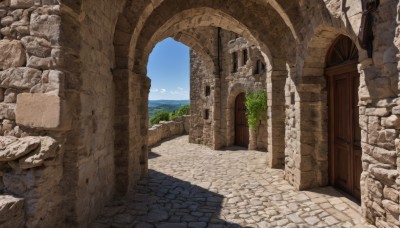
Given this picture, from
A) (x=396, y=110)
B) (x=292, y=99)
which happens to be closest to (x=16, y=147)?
(x=396, y=110)

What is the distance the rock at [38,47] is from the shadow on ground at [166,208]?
2363 millimetres

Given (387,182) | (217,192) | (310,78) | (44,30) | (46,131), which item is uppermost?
(44,30)

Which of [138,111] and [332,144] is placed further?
[138,111]

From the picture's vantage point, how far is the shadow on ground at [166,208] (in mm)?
3553

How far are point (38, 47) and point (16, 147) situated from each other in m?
1.13

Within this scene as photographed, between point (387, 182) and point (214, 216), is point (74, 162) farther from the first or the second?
point (387, 182)

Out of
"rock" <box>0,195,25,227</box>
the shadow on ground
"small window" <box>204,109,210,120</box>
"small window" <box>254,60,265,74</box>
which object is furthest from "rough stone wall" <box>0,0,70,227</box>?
"small window" <box>204,109,210,120</box>

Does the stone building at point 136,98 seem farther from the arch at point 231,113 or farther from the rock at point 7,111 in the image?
the arch at point 231,113

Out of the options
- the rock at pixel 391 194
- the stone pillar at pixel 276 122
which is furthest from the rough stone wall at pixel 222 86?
the rock at pixel 391 194

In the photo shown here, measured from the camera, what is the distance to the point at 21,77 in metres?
2.77

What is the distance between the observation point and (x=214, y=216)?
3.79m

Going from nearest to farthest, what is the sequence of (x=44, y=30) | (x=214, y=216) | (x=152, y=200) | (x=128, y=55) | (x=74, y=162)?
1. (x=44, y=30)
2. (x=74, y=162)
3. (x=214, y=216)
4. (x=152, y=200)
5. (x=128, y=55)

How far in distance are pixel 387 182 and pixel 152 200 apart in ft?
11.5

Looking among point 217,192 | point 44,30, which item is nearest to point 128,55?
point 44,30
